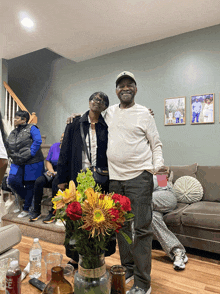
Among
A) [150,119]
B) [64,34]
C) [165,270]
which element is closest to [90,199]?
[150,119]

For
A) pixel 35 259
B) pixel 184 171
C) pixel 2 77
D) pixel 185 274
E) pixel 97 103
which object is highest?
pixel 2 77

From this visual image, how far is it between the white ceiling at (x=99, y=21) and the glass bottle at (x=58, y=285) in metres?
3.19

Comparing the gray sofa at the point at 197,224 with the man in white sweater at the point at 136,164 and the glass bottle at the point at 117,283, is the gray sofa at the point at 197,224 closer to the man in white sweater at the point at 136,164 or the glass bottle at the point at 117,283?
the man in white sweater at the point at 136,164

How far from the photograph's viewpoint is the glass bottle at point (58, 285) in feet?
2.74

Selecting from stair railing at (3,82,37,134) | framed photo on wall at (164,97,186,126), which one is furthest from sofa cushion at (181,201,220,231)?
stair railing at (3,82,37,134)

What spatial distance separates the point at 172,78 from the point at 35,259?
3.21 metres

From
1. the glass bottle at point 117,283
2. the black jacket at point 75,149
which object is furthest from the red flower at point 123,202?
the black jacket at point 75,149

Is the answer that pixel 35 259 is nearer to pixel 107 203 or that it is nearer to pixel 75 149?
pixel 75 149

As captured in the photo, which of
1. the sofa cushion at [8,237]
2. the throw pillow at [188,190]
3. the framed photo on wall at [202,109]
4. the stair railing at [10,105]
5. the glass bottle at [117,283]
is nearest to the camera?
the glass bottle at [117,283]

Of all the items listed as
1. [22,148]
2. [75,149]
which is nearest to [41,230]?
[22,148]

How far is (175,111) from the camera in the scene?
12.2 feet

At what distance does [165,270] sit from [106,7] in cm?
319

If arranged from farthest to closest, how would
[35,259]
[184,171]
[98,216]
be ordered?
1. [184,171]
2. [35,259]
3. [98,216]

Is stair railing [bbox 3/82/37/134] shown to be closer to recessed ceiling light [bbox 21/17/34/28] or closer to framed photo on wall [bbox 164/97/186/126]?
recessed ceiling light [bbox 21/17/34/28]
